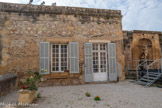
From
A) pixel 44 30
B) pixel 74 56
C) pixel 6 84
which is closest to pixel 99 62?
pixel 74 56

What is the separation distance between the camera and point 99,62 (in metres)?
6.98

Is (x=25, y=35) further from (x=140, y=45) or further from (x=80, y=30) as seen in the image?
(x=140, y=45)

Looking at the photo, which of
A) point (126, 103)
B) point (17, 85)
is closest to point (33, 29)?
point (17, 85)

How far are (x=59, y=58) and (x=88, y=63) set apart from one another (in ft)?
5.05

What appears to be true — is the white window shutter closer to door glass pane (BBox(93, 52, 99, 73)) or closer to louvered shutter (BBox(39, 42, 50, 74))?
door glass pane (BBox(93, 52, 99, 73))

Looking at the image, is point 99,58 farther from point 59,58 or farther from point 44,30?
point 44,30

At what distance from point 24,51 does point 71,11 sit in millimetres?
3203

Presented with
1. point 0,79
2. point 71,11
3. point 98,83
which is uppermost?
point 71,11

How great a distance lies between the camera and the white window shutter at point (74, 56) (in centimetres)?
649

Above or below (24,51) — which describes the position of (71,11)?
above

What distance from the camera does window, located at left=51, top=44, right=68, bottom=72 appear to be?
6.49 meters

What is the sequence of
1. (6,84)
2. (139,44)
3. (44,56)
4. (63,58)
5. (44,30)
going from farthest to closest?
(139,44), (63,58), (44,30), (44,56), (6,84)

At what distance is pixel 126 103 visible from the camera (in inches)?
143

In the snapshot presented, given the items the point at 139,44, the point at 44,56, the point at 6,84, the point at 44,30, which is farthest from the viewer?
the point at 139,44
